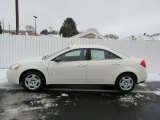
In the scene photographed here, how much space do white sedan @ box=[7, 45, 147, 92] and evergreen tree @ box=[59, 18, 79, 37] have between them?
37462mm

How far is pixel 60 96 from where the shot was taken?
6.84m

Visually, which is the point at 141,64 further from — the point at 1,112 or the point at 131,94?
the point at 1,112

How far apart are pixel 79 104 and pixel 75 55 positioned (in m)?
1.91

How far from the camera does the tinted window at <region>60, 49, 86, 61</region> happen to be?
7398mm

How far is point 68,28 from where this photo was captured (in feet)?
151

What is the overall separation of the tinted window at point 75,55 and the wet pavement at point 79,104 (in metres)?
1.07

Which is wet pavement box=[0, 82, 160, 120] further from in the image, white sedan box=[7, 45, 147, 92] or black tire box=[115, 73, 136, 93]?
white sedan box=[7, 45, 147, 92]

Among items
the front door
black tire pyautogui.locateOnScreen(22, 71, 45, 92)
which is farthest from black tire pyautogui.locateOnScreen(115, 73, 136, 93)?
black tire pyautogui.locateOnScreen(22, 71, 45, 92)

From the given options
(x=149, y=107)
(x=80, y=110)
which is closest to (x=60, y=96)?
(x=80, y=110)

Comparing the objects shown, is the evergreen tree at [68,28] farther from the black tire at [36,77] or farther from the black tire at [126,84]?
the black tire at [36,77]

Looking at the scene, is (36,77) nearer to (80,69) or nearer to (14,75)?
(14,75)

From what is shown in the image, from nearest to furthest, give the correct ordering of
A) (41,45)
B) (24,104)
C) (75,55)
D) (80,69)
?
(24,104) < (80,69) < (75,55) < (41,45)

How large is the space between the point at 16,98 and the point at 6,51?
6.19 meters


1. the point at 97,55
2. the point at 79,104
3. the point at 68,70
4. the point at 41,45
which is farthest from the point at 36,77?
the point at 41,45
